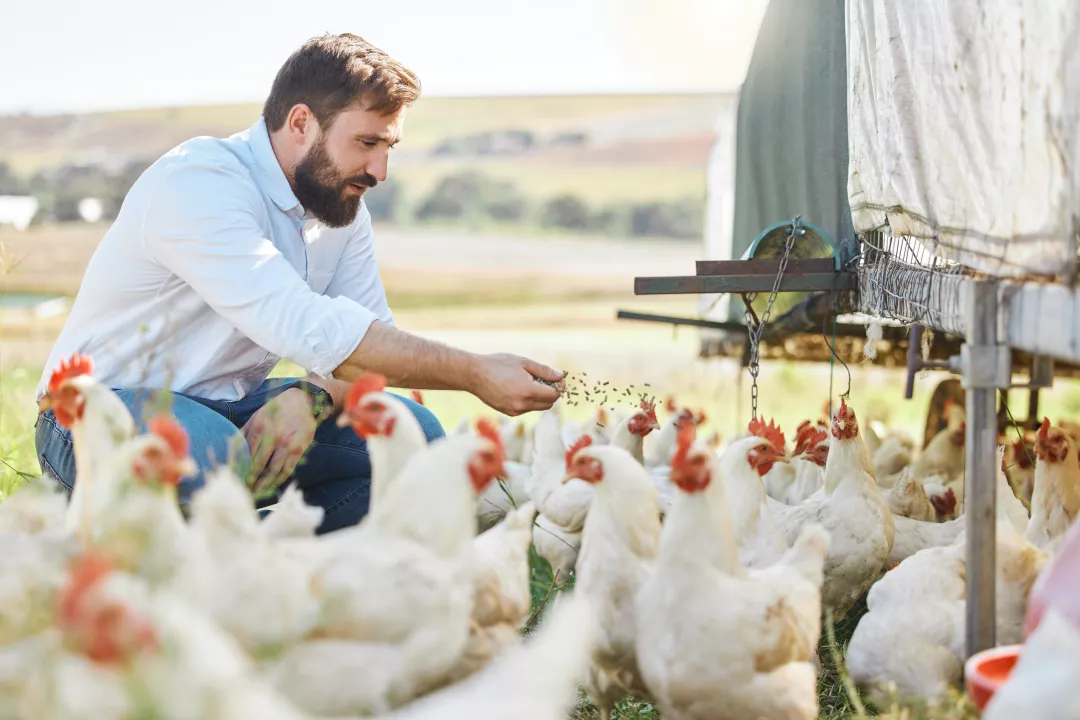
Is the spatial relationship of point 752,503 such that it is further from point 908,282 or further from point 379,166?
point 379,166

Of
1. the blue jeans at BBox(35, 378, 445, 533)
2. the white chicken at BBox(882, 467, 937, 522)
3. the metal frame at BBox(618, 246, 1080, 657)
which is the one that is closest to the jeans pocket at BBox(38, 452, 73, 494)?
the blue jeans at BBox(35, 378, 445, 533)

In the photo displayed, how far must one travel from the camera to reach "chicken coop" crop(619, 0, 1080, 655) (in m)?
1.76

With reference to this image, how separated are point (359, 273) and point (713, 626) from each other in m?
2.13

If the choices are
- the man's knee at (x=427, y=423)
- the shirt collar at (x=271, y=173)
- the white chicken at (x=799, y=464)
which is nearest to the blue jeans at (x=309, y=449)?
the man's knee at (x=427, y=423)

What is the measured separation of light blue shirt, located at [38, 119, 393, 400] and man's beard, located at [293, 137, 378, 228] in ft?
0.17

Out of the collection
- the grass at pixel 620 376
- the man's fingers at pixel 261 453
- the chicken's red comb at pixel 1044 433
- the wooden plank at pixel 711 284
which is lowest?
the grass at pixel 620 376

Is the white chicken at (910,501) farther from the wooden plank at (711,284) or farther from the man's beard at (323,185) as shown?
the man's beard at (323,185)

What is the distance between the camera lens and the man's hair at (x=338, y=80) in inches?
124

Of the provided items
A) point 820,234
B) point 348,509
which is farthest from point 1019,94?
point 348,509

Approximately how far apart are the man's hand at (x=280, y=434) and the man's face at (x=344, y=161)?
2.11 ft

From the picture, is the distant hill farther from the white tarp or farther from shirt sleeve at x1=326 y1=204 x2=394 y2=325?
the white tarp

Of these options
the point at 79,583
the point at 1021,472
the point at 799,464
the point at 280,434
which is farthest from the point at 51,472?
the point at 1021,472

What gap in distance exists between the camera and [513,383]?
9.20ft

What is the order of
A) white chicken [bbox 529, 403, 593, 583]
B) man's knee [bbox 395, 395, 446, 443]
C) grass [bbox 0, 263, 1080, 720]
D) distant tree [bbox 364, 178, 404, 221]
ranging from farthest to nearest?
distant tree [bbox 364, 178, 404, 221], grass [bbox 0, 263, 1080, 720], white chicken [bbox 529, 403, 593, 583], man's knee [bbox 395, 395, 446, 443]
